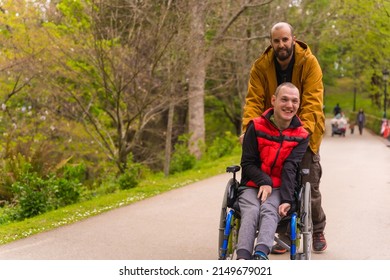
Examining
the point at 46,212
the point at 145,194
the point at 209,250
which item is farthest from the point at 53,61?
the point at 209,250

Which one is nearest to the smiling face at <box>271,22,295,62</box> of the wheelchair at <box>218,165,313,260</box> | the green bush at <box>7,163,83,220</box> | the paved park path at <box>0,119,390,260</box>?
the wheelchair at <box>218,165,313,260</box>

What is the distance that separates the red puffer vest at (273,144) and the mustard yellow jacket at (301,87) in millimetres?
434

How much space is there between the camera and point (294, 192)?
536 centimetres

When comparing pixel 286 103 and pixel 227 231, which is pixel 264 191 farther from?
pixel 286 103

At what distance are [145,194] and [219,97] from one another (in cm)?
2642

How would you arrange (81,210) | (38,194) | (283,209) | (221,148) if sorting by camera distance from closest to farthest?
1. (283,209)
2. (81,210)
3. (38,194)
4. (221,148)

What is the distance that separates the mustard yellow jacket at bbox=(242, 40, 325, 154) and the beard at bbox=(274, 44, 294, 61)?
146 mm

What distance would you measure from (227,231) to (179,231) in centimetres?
276

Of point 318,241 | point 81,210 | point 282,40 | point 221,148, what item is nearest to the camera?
point 282,40

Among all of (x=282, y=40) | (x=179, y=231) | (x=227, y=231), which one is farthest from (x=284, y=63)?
(x=179, y=231)

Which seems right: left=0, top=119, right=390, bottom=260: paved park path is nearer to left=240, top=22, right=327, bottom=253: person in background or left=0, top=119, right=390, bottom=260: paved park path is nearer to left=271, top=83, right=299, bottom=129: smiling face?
left=240, top=22, right=327, bottom=253: person in background

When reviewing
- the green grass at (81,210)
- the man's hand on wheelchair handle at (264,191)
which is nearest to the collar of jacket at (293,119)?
the man's hand on wheelchair handle at (264,191)

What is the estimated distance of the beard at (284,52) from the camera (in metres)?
5.68

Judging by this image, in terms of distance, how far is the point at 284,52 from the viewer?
5695 mm
